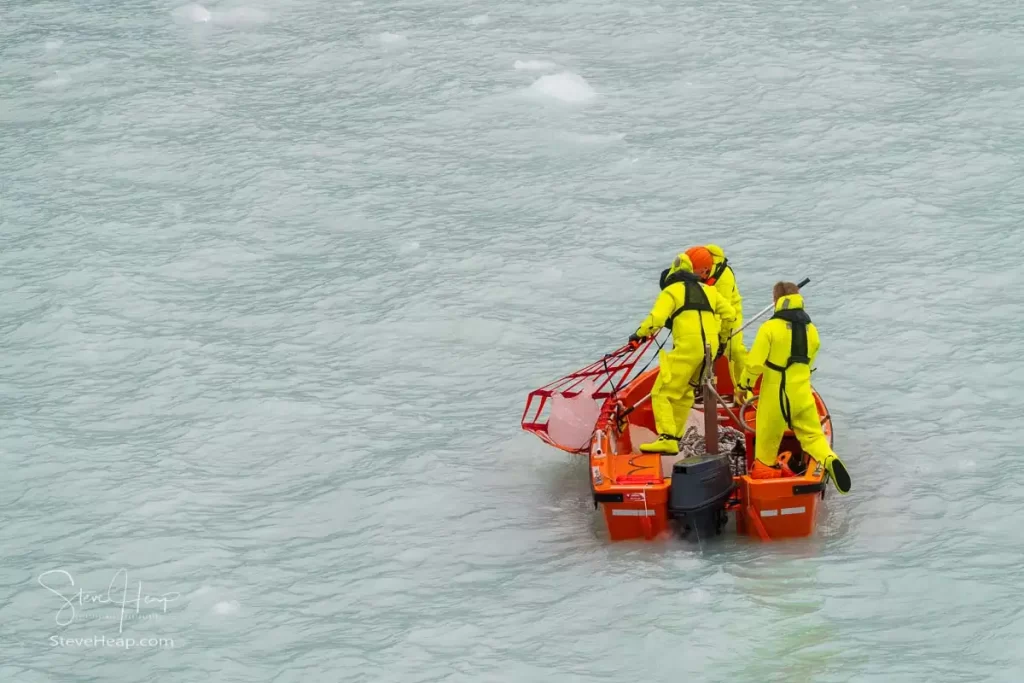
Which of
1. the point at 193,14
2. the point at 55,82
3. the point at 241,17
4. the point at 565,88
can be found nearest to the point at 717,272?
the point at 565,88

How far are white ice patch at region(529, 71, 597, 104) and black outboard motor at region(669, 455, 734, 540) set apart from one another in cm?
865

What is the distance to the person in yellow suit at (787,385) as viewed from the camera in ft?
28.4

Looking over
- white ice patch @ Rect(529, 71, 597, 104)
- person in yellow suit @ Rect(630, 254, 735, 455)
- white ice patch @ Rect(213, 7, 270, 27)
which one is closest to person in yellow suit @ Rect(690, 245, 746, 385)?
person in yellow suit @ Rect(630, 254, 735, 455)

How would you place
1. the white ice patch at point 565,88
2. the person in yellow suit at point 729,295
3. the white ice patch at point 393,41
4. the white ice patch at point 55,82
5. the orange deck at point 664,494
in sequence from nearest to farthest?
the orange deck at point 664,494
the person in yellow suit at point 729,295
the white ice patch at point 565,88
the white ice patch at point 55,82
the white ice patch at point 393,41

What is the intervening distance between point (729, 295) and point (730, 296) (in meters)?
0.02

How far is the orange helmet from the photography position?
9430 mm

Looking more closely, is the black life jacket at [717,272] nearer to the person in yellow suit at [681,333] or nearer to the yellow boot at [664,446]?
the person in yellow suit at [681,333]

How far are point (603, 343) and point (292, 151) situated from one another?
19.3ft

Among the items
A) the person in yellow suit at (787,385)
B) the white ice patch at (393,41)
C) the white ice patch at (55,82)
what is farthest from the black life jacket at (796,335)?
the white ice patch at (55,82)

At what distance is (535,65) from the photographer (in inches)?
698

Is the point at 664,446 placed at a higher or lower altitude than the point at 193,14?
lower

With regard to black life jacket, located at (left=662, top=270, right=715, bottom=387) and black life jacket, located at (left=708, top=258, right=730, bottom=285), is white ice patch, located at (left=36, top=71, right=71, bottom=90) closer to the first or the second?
black life jacket, located at (left=708, top=258, right=730, bottom=285)

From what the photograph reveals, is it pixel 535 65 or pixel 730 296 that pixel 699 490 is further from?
pixel 535 65

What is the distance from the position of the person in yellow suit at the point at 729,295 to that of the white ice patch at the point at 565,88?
290 inches
